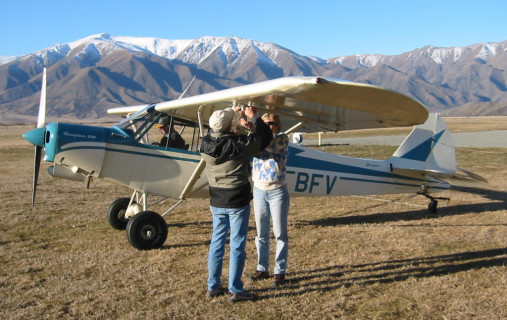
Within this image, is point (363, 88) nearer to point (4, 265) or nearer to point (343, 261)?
point (343, 261)

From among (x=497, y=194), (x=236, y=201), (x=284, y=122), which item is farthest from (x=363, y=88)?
(x=497, y=194)

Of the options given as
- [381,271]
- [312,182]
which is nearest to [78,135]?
[312,182]

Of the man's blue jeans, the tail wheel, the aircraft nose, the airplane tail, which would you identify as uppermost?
the aircraft nose

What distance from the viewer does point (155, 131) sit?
6945 mm

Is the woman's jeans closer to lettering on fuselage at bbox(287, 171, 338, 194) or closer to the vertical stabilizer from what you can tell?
lettering on fuselage at bbox(287, 171, 338, 194)

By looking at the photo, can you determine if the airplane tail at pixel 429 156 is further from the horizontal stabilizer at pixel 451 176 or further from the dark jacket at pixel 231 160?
the dark jacket at pixel 231 160

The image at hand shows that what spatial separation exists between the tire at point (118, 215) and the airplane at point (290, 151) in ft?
0.05

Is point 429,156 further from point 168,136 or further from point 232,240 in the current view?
point 232,240

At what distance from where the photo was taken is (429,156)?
865 cm

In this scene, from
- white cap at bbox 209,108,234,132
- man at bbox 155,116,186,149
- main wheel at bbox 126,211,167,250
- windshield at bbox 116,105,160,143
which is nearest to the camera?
white cap at bbox 209,108,234,132

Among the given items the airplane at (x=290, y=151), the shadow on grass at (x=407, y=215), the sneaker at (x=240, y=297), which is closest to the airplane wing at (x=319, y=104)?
the airplane at (x=290, y=151)

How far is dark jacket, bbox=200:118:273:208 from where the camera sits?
163 inches

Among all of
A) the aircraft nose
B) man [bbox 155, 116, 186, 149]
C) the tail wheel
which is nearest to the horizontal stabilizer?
the tail wheel

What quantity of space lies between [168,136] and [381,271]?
369 cm
